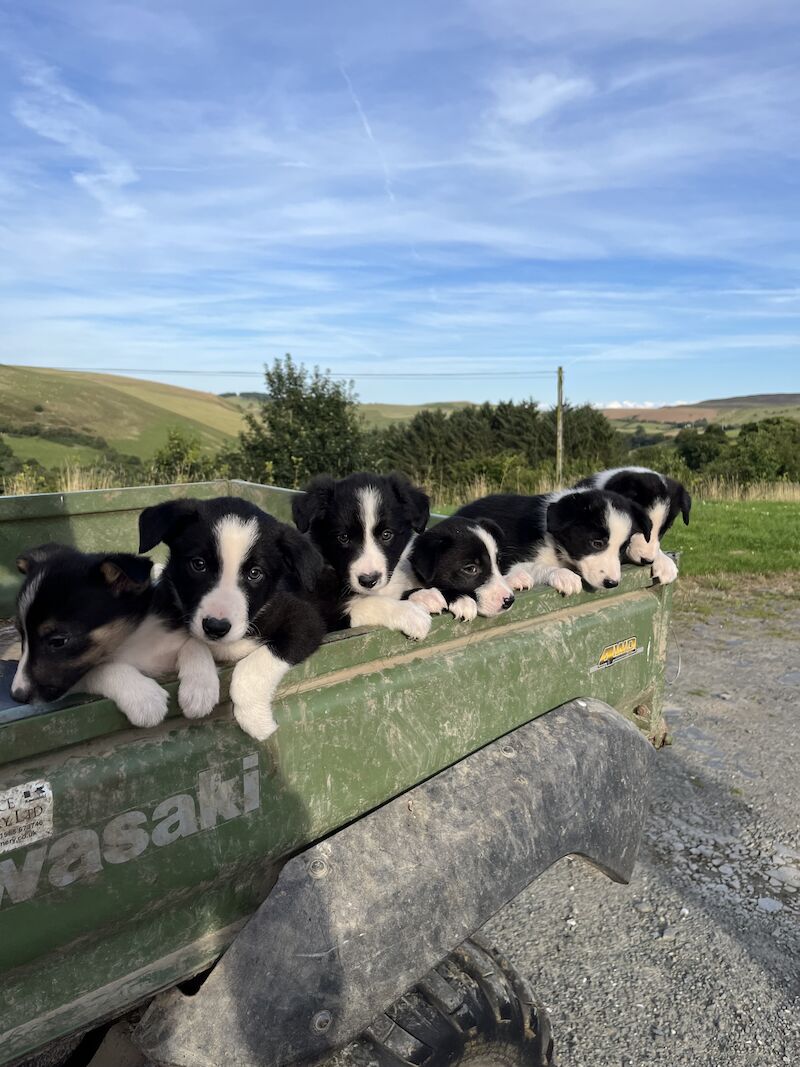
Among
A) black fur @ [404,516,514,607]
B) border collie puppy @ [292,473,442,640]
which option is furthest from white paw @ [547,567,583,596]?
border collie puppy @ [292,473,442,640]

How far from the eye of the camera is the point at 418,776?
2400mm

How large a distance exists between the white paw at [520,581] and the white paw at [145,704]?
2.18 m

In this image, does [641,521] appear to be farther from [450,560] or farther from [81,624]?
[81,624]

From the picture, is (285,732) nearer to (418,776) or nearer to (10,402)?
(418,776)

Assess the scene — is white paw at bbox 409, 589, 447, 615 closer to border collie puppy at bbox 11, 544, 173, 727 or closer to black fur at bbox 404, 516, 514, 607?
black fur at bbox 404, 516, 514, 607

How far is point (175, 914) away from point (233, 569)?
115 cm

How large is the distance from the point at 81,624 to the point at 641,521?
117 inches

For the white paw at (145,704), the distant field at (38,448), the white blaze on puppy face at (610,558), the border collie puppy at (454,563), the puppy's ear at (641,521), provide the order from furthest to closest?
the distant field at (38,448)
the puppy's ear at (641,521)
the white blaze on puppy face at (610,558)
the border collie puppy at (454,563)
the white paw at (145,704)

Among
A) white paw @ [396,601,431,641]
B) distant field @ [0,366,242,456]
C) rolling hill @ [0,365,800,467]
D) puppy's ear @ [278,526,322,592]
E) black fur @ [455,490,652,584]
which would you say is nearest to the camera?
white paw @ [396,601,431,641]

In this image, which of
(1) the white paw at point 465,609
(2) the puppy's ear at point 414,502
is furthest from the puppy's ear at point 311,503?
(1) the white paw at point 465,609

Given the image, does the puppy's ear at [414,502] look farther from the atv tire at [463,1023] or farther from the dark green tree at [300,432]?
the dark green tree at [300,432]

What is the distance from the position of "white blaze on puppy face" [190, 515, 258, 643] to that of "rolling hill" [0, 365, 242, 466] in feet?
160

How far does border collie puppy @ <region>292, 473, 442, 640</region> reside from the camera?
11.2 ft

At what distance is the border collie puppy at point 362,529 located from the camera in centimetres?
342
